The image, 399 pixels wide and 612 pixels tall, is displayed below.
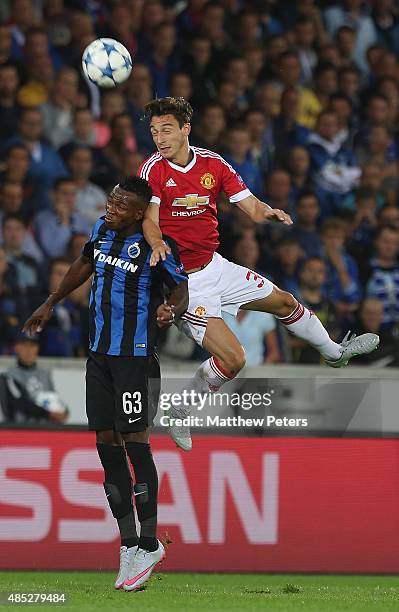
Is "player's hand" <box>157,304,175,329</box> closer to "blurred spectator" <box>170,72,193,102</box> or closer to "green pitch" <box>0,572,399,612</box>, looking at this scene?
"green pitch" <box>0,572,399,612</box>

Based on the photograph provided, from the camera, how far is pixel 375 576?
9250 millimetres

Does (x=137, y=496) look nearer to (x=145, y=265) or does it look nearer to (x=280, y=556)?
(x=145, y=265)

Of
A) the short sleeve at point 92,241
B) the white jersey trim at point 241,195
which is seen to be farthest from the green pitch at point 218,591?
the white jersey trim at point 241,195

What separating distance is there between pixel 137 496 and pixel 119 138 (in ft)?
18.3

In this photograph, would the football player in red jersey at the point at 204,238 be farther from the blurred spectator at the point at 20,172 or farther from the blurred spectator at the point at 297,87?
the blurred spectator at the point at 297,87

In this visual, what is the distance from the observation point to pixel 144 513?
7.52 meters

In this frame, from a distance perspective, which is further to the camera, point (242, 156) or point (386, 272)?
point (242, 156)

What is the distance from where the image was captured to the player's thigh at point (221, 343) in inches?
325

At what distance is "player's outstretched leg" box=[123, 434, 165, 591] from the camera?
24.4 feet

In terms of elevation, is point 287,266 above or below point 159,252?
below

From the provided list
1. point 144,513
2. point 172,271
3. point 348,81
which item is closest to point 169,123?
point 172,271

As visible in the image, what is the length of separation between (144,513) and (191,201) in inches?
74.7

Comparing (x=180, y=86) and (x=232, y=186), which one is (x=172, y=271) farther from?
(x=180, y=86)

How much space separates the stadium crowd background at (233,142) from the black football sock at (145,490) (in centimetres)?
350
